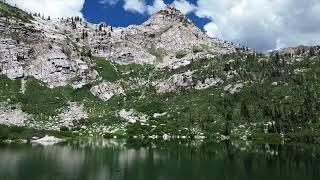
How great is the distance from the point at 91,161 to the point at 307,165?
65119mm

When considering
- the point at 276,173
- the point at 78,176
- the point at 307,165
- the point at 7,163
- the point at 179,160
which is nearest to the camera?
the point at 78,176

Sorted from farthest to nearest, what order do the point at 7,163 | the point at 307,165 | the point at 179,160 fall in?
the point at 179,160
the point at 307,165
the point at 7,163

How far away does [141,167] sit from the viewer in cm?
11181

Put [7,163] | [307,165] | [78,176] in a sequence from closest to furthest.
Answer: [78,176]
[7,163]
[307,165]

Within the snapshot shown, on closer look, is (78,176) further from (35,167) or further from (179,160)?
(179,160)

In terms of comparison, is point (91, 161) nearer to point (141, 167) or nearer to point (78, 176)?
point (141, 167)

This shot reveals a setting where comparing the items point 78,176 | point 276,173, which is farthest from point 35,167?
point 276,173

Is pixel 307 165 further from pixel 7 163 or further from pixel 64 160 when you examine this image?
pixel 7 163

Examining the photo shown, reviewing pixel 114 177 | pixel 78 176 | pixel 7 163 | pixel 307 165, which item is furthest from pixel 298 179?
pixel 7 163

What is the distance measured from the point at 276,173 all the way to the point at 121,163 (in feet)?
149

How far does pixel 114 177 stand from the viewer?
302 feet

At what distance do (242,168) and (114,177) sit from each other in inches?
1511

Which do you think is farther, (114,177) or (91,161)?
(91,161)

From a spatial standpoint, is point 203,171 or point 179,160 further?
point 179,160
